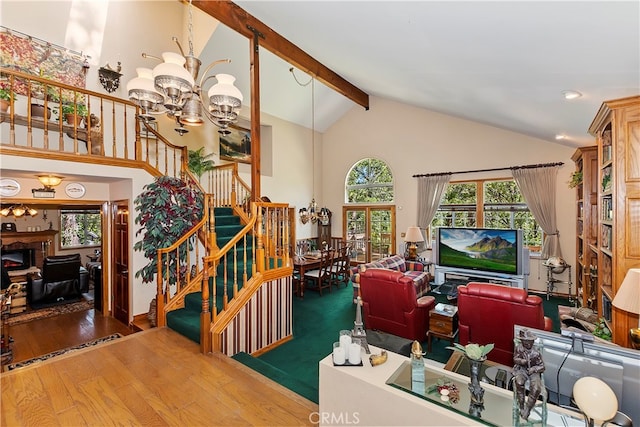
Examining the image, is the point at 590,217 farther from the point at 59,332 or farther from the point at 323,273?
the point at 59,332

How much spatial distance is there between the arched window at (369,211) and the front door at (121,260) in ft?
18.9

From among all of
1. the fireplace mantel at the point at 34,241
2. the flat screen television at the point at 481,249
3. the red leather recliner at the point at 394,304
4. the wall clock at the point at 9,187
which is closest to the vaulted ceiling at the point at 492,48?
the flat screen television at the point at 481,249

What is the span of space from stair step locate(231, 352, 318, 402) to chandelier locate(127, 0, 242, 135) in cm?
264

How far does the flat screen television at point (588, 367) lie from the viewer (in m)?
1.28

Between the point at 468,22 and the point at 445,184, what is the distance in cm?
583

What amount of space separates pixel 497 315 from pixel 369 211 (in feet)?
19.7

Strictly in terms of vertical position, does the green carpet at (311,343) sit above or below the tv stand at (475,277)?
below

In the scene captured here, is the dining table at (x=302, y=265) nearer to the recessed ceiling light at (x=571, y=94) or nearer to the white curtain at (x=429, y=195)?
the white curtain at (x=429, y=195)

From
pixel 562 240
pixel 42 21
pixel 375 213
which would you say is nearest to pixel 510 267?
pixel 562 240

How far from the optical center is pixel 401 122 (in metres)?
8.25

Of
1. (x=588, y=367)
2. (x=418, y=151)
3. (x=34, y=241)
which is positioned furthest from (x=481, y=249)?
(x=34, y=241)

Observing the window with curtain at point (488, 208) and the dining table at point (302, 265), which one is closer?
the dining table at point (302, 265)

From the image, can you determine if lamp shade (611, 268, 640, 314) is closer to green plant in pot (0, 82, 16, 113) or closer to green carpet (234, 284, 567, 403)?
green carpet (234, 284, 567, 403)

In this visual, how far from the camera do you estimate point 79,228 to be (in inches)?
361
